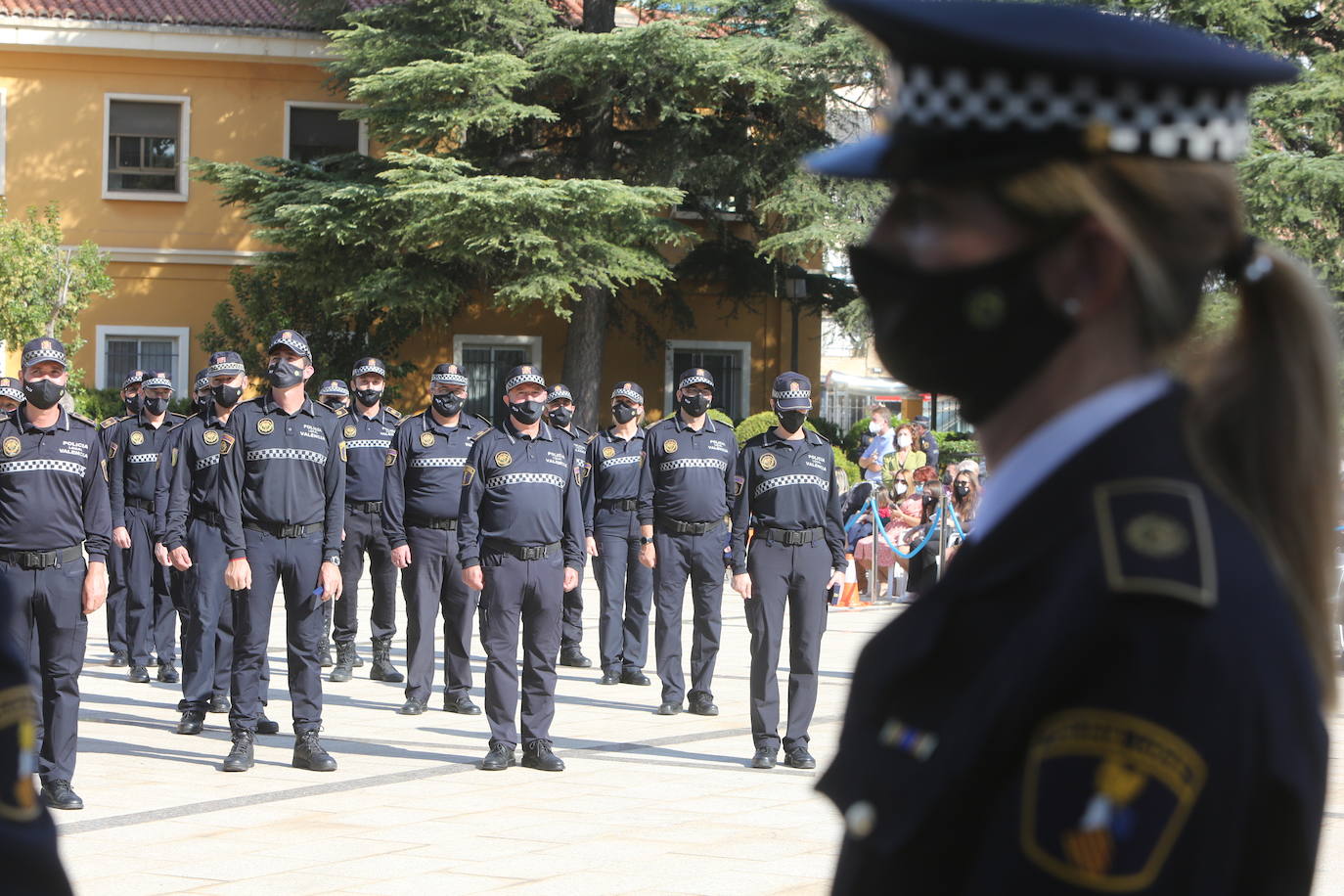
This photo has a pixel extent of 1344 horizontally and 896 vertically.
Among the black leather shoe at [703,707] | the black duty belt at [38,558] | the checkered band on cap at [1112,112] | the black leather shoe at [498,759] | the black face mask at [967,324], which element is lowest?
the black leather shoe at [703,707]

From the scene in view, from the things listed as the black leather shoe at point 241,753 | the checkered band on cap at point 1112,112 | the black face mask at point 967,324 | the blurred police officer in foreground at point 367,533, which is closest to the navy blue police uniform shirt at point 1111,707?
the black face mask at point 967,324

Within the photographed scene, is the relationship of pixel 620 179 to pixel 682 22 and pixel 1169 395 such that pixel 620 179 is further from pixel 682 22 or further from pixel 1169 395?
pixel 1169 395

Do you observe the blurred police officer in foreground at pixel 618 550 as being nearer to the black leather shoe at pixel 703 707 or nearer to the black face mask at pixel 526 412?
the black leather shoe at pixel 703 707

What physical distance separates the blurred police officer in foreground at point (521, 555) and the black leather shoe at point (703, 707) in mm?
2126

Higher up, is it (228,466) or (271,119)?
(271,119)

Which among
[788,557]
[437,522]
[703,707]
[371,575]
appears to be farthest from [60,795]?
[371,575]

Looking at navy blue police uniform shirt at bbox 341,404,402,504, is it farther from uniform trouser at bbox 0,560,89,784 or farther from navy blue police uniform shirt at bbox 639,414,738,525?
uniform trouser at bbox 0,560,89,784

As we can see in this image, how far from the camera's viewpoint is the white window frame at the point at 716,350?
35.9 meters

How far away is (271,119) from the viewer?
34281mm

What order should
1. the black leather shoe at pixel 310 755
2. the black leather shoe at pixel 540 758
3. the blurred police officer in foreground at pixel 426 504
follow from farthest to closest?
the blurred police officer in foreground at pixel 426 504
the black leather shoe at pixel 540 758
the black leather shoe at pixel 310 755

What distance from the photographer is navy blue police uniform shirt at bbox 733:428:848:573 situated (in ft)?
35.9

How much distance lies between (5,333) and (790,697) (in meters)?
22.3

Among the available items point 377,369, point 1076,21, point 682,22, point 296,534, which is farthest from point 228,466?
point 682,22

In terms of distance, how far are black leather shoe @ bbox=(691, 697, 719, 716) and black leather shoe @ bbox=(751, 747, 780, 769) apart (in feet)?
A: 7.46
